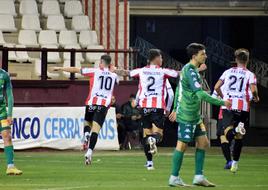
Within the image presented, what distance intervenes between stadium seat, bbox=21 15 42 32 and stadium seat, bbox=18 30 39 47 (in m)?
0.39

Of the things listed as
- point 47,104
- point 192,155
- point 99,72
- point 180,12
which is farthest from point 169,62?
point 99,72

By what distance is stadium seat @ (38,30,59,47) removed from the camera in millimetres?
32688

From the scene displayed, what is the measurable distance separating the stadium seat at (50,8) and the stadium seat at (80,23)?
566 millimetres

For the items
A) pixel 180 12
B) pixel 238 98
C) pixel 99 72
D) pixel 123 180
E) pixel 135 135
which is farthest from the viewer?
pixel 180 12

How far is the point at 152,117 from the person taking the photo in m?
21.2

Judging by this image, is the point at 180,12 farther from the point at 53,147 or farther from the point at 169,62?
the point at 53,147

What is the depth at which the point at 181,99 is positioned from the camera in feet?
52.3

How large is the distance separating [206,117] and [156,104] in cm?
1069

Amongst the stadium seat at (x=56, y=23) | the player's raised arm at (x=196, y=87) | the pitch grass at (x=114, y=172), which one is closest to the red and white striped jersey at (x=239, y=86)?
the pitch grass at (x=114, y=172)

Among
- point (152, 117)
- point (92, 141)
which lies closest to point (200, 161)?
point (152, 117)

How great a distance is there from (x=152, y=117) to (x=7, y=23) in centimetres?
1247

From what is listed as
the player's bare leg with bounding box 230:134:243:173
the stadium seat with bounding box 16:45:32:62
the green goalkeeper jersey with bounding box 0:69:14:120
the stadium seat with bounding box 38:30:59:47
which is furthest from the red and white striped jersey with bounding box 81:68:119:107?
the stadium seat with bounding box 38:30:59:47

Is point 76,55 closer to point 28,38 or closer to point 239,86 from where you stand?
point 28,38

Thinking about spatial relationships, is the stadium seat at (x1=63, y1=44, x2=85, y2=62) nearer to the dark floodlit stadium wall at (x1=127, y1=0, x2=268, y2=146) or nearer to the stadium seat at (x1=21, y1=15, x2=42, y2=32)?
the stadium seat at (x1=21, y1=15, x2=42, y2=32)
